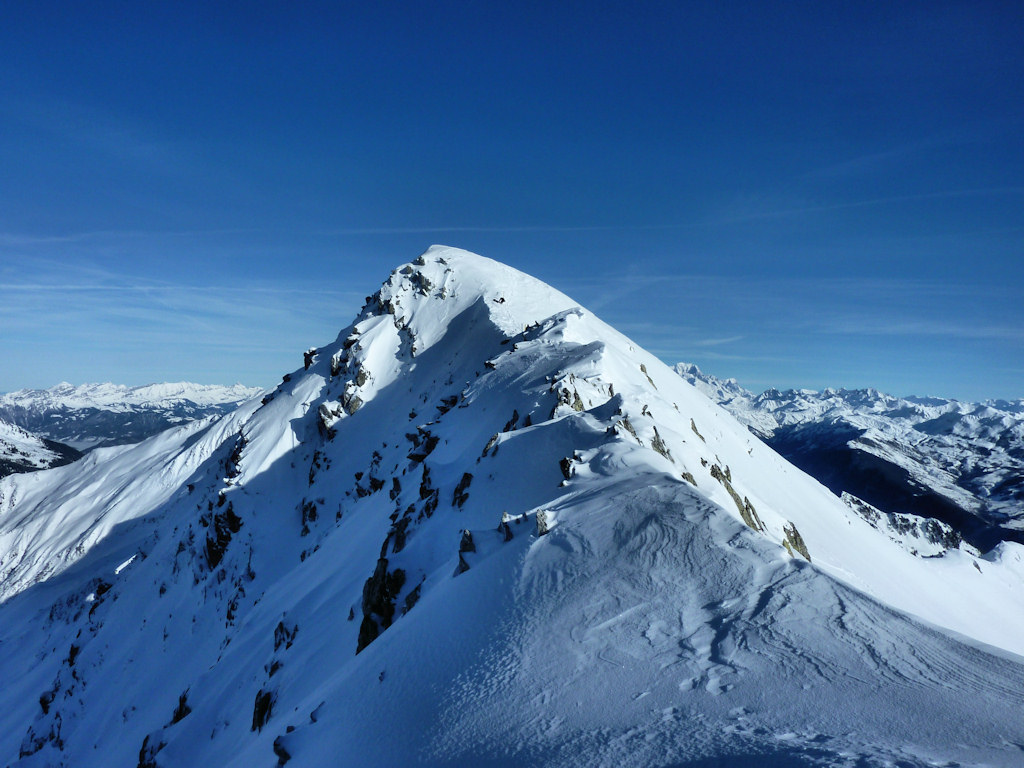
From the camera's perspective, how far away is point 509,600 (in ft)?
42.3

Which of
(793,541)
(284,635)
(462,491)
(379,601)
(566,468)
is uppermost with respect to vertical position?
(566,468)

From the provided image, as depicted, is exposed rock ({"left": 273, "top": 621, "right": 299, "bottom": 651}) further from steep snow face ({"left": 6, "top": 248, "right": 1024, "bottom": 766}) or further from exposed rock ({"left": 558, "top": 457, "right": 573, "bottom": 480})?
exposed rock ({"left": 558, "top": 457, "right": 573, "bottom": 480})

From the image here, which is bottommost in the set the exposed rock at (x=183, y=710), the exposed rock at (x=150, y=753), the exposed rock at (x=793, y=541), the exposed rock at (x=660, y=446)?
the exposed rock at (x=183, y=710)

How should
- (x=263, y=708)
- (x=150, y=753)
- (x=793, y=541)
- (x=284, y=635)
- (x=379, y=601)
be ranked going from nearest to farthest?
(x=379, y=601), (x=263, y=708), (x=284, y=635), (x=150, y=753), (x=793, y=541)

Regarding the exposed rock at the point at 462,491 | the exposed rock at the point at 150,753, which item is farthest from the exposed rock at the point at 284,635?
the exposed rock at the point at 462,491

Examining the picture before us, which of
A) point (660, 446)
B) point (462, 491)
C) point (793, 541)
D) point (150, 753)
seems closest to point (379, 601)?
point (462, 491)

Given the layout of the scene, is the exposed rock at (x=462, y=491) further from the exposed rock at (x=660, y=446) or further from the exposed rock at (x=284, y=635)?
the exposed rock at (x=284, y=635)

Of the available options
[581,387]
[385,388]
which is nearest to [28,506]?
[385,388]

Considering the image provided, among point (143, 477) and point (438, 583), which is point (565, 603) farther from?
point (143, 477)

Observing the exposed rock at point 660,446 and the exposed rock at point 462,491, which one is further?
the exposed rock at point 660,446

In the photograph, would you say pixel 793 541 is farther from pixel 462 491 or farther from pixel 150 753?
pixel 150 753

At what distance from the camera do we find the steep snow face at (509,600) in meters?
8.36

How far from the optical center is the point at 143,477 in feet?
366

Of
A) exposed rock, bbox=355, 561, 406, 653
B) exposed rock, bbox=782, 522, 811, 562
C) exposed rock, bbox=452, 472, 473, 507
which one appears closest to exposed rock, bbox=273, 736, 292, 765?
exposed rock, bbox=355, 561, 406, 653
